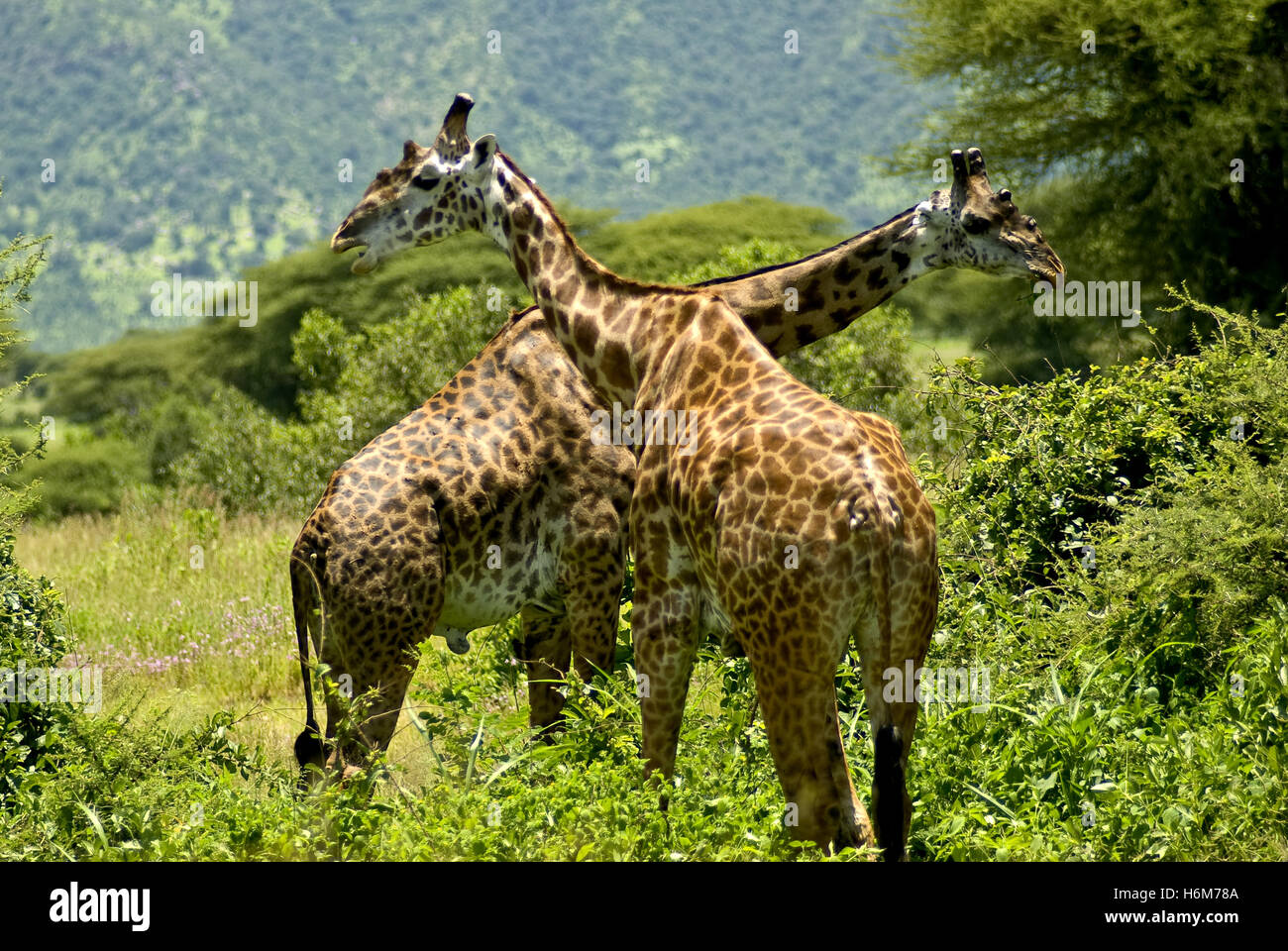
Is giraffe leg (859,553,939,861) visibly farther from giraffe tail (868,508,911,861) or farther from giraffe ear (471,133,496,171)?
giraffe ear (471,133,496,171)

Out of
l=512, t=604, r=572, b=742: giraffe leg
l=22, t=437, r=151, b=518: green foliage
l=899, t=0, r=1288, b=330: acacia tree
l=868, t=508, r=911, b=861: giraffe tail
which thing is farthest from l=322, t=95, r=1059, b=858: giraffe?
l=22, t=437, r=151, b=518: green foliage

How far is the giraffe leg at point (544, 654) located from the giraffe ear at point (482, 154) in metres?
2.32

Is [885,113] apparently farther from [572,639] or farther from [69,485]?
[572,639]

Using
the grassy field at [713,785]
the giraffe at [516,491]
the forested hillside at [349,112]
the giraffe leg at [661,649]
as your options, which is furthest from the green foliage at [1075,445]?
the forested hillside at [349,112]

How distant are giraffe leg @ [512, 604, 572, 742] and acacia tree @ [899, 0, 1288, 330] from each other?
14.5m

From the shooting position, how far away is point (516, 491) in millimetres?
6980

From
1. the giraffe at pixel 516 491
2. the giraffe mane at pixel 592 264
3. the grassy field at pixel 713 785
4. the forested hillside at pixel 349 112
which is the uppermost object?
the forested hillside at pixel 349 112

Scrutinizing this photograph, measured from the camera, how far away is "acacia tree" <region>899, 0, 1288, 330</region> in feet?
66.9

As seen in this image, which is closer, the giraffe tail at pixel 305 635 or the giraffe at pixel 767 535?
the giraffe at pixel 767 535

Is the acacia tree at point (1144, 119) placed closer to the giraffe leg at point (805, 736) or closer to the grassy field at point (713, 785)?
the grassy field at point (713, 785)

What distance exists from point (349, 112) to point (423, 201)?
90.3m

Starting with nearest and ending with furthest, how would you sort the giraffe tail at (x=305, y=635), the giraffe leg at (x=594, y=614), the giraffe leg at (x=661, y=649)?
the giraffe leg at (x=661, y=649)
the giraffe tail at (x=305, y=635)
the giraffe leg at (x=594, y=614)

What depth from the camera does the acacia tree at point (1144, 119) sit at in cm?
2039

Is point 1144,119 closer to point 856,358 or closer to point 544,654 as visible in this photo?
point 856,358
